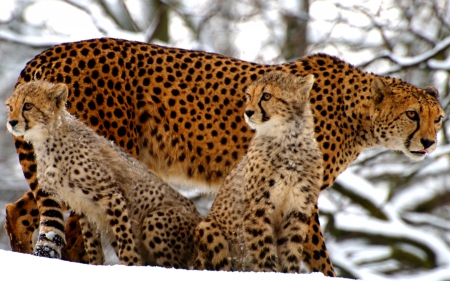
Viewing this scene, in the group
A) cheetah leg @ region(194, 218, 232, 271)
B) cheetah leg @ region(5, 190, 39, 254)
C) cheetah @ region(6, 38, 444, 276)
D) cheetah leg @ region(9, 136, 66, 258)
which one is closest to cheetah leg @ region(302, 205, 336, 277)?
cheetah @ region(6, 38, 444, 276)

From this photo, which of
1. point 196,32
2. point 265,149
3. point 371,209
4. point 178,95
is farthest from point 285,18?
point 265,149

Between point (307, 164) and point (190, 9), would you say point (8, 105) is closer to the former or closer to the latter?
point (307, 164)

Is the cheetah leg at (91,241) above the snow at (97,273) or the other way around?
the other way around

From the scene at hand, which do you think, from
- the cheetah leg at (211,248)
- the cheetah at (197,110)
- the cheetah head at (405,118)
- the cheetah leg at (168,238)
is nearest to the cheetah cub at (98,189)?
the cheetah leg at (168,238)

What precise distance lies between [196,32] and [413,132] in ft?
27.0

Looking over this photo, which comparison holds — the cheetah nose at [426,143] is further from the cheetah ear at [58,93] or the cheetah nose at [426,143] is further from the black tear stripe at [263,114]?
the cheetah ear at [58,93]

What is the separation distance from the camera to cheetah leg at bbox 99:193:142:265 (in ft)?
19.6

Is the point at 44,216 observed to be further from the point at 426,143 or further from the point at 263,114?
the point at 426,143

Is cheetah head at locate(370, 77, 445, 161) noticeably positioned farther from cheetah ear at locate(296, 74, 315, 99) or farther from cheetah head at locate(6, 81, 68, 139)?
cheetah head at locate(6, 81, 68, 139)

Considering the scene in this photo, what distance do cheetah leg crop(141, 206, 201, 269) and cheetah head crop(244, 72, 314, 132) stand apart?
2.73 feet

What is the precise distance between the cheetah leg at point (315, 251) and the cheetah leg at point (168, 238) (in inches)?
43.3

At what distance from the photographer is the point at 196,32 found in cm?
1507


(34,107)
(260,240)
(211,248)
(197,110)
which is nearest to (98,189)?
(34,107)

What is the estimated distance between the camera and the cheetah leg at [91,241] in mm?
6266
